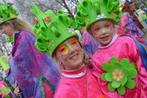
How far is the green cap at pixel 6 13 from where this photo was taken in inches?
204

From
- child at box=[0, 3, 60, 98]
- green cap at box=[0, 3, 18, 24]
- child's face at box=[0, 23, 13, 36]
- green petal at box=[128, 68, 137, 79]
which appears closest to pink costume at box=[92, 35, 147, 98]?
green petal at box=[128, 68, 137, 79]

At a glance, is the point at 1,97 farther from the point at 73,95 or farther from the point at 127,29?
the point at 127,29

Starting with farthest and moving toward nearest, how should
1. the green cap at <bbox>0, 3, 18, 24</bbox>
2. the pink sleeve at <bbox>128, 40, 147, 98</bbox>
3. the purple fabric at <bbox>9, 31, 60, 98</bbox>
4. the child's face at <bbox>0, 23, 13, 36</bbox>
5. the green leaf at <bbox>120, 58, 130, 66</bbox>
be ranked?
the green cap at <bbox>0, 3, 18, 24</bbox> → the child's face at <bbox>0, 23, 13, 36</bbox> → the purple fabric at <bbox>9, 31, 60, 98</bbox> → the pink sleeve at <bbox>128, 40, 147, 98</bbox> → the green leaf at <bbox>120, 58, 130, 66</bbox>

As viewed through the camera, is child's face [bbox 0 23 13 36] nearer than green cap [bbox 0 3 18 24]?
Yes

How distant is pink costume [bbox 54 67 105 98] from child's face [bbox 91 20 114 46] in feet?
0.97

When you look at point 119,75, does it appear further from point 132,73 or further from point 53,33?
point 53,33

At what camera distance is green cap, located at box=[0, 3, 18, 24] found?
5.18 m

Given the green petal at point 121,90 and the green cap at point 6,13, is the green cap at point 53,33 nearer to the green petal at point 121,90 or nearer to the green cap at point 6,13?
the green petal at point 121,90

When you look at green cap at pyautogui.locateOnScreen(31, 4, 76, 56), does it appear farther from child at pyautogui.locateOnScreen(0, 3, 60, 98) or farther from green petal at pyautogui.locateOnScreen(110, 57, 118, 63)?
child at pyautogui.locateOnScreen(0, 3, 60, 98)

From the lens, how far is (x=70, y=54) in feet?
12.0

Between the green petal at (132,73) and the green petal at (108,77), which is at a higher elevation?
the green petal at (108,77)

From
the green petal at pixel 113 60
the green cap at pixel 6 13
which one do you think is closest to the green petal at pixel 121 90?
the green petal at pixel 113 60

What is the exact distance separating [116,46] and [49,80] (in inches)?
52.5

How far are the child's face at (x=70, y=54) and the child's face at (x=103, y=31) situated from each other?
0.19m
